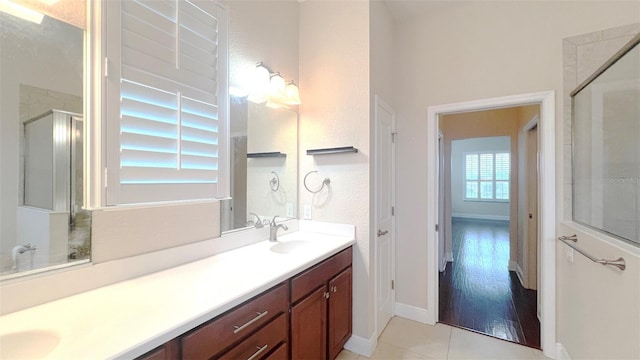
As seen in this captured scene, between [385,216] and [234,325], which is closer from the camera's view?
[234,325]

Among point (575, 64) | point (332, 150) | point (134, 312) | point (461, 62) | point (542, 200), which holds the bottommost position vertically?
point (134, 312)

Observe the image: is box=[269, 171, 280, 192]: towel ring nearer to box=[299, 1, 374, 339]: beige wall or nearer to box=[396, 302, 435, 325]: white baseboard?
box=[299, 1, 374, 339]: beige wall

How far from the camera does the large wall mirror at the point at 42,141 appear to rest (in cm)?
Result: 95

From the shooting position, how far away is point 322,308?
168cm

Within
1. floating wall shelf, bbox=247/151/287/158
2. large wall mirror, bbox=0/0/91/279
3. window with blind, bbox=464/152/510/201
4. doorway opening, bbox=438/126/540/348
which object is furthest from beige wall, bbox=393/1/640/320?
window with blind, bbox=464/152/510/201

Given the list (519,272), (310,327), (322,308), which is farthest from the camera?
(519,272)

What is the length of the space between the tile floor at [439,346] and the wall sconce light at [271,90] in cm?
211

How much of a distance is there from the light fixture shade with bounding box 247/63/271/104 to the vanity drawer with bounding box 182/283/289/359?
1417 millimetres

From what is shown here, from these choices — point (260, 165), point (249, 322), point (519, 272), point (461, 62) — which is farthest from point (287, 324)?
point (519, 272)

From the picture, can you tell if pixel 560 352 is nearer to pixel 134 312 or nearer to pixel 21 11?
pixel 134 312

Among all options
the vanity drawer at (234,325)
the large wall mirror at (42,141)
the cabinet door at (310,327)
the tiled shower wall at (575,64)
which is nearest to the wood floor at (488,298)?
the tiled shower wall at (575,64)

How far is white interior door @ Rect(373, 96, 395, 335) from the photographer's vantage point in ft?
7.31

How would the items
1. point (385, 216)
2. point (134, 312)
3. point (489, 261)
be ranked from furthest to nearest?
point (489, 261)
point (385, 216)
point (134, 312)

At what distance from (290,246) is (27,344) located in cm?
138
